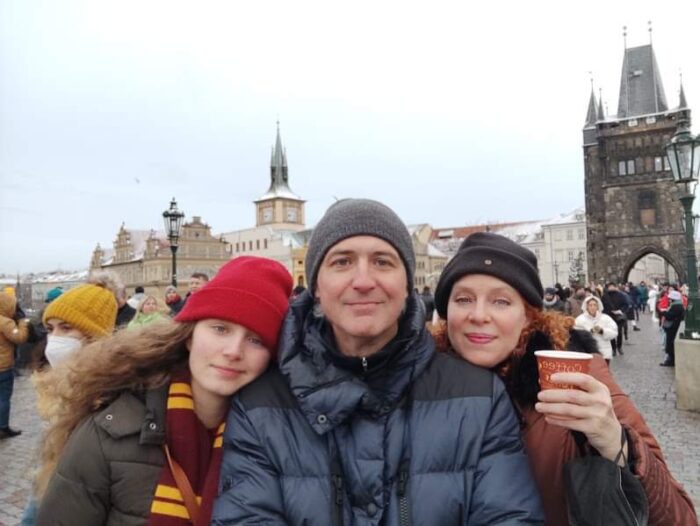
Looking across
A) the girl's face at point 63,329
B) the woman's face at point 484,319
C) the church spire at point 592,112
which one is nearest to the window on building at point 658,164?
the church spire at point 592,112

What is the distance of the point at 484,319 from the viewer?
2010 millimetres

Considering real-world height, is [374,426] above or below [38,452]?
above

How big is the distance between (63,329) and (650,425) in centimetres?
688

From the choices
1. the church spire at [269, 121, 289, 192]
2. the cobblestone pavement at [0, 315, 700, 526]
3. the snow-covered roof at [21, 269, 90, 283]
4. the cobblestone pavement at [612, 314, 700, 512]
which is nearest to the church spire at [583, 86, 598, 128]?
the cobblestone pavement at [612, 314, 700, 512]

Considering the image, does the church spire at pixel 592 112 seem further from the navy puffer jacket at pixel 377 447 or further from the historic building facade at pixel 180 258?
the navy puffer jacket at pixel 377 447

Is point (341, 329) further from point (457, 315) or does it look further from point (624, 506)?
point (624, 506)

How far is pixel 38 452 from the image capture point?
6.88 feet

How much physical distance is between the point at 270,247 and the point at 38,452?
71.1 meters

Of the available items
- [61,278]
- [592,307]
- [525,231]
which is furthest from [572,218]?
[61,278]

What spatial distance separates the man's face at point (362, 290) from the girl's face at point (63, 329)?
203 cm

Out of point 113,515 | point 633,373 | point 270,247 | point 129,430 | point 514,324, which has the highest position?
point 270,247

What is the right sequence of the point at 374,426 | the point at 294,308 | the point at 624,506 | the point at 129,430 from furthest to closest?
1. the point at 294,308
2. the point at 129,430
3. the point at 374,426
4. the point at 624,506

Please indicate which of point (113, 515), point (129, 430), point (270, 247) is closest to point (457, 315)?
point (129, 430)

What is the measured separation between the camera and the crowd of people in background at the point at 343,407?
1.58 metres
